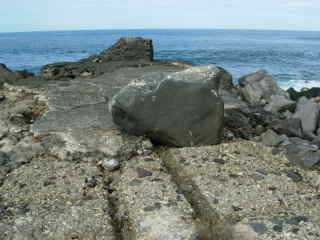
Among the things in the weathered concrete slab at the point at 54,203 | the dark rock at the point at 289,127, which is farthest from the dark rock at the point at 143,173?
the dark rock at the point at 289,127

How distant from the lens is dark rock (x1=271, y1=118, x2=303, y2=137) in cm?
548

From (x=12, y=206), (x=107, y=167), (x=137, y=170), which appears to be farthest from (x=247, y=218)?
(x=12, y=206)

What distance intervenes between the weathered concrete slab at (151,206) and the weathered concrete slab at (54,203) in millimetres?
164

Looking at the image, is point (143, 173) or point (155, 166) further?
point (155, 166)

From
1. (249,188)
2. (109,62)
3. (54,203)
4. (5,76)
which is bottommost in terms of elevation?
(54,203)

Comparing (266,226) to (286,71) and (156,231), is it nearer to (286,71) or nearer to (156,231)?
(156,231)

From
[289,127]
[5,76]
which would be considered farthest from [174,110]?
[5,76]

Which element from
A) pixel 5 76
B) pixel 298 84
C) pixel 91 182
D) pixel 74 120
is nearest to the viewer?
pixel 91 182

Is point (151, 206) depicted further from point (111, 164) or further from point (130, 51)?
point (130, 51)

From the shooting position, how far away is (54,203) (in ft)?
10.8

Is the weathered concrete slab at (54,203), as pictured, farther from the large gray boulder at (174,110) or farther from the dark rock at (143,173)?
the large gray boulder at (174,110)

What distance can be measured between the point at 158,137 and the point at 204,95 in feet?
2.23

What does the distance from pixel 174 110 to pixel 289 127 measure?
2.03 metres

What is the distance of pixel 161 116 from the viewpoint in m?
4.35
